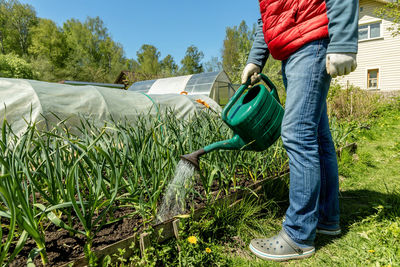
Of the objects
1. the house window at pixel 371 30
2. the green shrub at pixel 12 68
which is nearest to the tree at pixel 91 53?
the green shrub at pixel 12 68

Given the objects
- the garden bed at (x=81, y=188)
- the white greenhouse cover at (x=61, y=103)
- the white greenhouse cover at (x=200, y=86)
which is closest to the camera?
the garden bed at (x=81, y=188)

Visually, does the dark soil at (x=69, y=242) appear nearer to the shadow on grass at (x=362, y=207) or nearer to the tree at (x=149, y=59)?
the shadow on grass at (x=362, y=207)

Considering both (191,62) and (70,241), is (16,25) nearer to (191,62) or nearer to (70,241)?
(191,62)

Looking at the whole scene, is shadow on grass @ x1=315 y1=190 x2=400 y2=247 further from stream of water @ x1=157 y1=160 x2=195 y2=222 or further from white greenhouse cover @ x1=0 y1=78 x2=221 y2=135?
white greenhouse cover @ x1=0 y1=78 x2=221 y2=135

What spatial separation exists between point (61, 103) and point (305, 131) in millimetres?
2917

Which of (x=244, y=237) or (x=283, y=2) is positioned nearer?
(x=283, y=2)

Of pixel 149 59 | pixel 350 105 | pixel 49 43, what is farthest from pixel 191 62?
pixel 350 105

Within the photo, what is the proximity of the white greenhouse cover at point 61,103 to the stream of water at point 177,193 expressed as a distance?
96 cm

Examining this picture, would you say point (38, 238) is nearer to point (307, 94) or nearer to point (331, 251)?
point (307, 94)

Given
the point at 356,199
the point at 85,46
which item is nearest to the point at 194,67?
the point at 85,46

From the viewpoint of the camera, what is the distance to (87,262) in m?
0.85

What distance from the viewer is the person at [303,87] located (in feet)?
3.17

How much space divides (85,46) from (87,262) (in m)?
36.8

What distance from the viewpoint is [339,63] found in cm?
93
